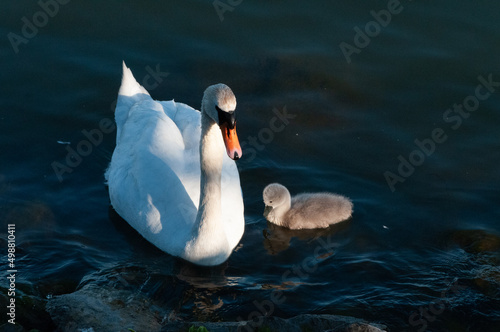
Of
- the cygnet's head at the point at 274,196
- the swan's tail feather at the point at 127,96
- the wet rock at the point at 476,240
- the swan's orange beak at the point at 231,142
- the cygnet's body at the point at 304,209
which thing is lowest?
the wet rock at the point at 476,240

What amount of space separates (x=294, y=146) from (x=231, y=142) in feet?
11.5

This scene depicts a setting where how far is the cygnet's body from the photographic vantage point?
8984 millimetres

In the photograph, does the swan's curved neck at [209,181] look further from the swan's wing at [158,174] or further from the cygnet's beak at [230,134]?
the cygnet's beak at [230,134]

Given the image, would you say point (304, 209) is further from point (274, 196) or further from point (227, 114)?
point (227, 114)

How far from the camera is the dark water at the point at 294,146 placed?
7965 mm

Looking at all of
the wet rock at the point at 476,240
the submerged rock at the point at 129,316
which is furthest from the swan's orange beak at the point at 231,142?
the wet rock at the point at 476,240

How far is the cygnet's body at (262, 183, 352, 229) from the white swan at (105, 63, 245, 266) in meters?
0.46

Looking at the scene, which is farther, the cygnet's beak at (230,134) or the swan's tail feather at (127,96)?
the swan's tail feather at (127,96)

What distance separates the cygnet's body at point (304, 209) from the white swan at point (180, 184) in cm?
46

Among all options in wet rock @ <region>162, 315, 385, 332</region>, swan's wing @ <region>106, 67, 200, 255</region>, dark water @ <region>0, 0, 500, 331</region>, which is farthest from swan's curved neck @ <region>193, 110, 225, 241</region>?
wet rock @ <region>162, 315, 385, 332</region>

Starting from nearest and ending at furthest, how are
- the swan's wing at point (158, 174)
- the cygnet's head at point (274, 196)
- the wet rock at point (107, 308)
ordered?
the wet rock at point (107, 308) → the swan's wing at point (158, 174) → the cygnet's head at point (274, 196)

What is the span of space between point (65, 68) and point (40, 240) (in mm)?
4090

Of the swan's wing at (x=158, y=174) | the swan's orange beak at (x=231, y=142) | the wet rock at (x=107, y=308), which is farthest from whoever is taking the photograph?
the swan's wing at (x=158, y=174)

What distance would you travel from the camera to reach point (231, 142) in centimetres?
716
